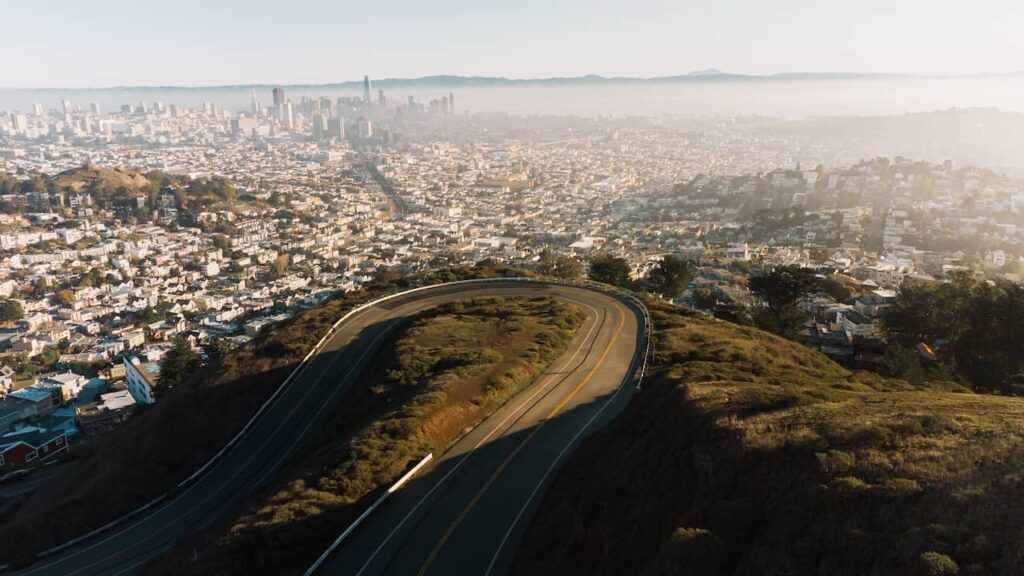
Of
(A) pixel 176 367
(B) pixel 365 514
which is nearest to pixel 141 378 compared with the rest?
(A) pixel 176 367

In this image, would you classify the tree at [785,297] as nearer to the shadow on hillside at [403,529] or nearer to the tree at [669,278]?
the tree at [669,278]

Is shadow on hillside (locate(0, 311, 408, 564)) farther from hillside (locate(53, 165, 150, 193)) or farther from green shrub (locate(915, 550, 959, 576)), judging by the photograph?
hillside (locate(53, 165, 150, 193))

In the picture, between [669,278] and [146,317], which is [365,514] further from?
[146,317]

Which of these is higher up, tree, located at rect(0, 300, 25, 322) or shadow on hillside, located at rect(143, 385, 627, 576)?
shadow on hillside, located at rect(143, 385, 627, 576)

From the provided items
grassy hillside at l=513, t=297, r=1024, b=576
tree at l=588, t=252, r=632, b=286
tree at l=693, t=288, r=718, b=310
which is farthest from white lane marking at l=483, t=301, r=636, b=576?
tree at l=693, t=288, r=718, b=310

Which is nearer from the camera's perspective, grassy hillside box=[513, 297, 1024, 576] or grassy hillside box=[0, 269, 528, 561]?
grassy hillside box=[513, 297, 1024, 576]
